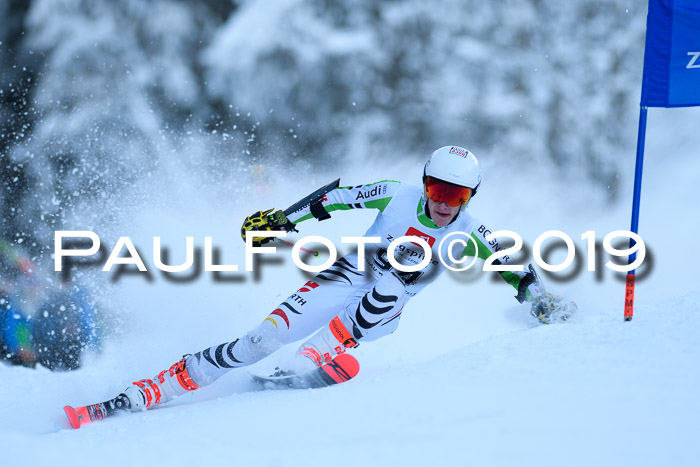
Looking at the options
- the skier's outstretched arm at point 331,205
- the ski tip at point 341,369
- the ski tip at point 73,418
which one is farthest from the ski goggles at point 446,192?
the ski tip at point 73,418

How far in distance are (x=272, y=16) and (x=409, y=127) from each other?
2.95m

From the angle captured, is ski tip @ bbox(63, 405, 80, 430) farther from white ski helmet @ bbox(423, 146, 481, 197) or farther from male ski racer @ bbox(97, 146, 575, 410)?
white ski helmet @ bbox(423, 146, 481, 197)

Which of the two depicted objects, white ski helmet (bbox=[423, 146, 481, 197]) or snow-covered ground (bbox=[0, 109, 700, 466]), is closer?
snow-covered ground (bbox=[0, 109, 700, 466])

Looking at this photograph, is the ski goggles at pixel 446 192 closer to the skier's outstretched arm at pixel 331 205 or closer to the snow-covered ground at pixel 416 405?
the skier's outstretched arm at pixel 331 205

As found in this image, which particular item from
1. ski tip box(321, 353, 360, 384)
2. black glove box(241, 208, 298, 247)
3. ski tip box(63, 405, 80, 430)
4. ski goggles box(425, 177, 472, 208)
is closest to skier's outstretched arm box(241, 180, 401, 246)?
black glove box(241, 208, 298, 247)

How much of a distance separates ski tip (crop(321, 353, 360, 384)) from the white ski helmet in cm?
110

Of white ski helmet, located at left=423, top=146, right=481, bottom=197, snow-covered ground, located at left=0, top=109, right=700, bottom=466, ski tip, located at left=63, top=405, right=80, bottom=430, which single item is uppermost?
white ski helmet, located at left=423, top=146, right=481, bottom=197

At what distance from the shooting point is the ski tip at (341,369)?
377cm

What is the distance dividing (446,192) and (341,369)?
1.11m

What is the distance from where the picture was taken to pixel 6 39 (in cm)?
1001

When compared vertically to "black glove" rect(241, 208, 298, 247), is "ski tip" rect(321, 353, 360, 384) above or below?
below

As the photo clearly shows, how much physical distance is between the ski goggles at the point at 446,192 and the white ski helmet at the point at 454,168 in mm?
34

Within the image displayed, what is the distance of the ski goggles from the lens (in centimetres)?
372

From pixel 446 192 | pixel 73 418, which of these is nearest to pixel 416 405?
pixel 446 192
